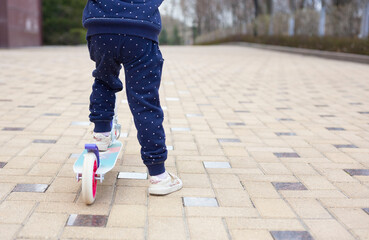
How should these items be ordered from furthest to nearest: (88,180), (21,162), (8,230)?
(21,162) < (88,180) < (8,230)

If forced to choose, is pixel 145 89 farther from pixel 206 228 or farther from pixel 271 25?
pixel 271 25

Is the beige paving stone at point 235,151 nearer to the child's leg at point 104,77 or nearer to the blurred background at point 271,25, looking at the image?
the child's leg at point 104,77

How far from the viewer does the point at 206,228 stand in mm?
1921

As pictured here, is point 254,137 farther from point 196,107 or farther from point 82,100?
point 82,100

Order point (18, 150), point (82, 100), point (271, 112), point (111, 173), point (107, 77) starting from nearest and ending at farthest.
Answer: point (107, 77), point (111, 173), point (18, 150), point (271, 112), point (82, 100)

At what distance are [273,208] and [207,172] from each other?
624 millimetres

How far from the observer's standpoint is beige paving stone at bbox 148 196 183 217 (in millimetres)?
2062

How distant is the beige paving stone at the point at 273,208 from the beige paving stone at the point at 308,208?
4 centimetres

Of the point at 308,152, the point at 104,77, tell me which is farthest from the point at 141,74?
the point at 308,152

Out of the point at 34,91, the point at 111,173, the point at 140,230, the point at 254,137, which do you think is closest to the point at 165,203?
the point at 140,230

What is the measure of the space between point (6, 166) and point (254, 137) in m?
1.98

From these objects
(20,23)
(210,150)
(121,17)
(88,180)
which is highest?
(20,23)

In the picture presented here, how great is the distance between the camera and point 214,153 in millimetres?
3119

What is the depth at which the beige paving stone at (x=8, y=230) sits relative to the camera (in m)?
1.77
